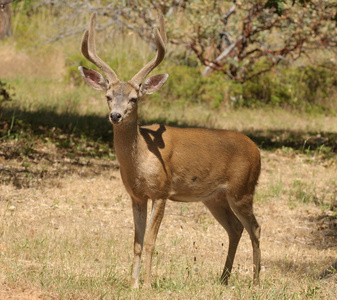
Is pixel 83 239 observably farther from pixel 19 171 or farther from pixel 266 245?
pixel 19 171

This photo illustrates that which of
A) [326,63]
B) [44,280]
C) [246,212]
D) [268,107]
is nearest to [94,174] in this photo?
[246,212]

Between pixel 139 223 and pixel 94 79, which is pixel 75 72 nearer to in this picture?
pixel 94 79

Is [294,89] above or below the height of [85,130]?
above

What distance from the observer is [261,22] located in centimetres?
1639

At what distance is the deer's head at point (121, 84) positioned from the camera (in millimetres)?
5402

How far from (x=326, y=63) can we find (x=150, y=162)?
46.0 ft

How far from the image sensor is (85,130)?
12.3 meters

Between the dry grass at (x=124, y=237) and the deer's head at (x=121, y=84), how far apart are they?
1488 mm

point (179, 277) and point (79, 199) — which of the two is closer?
point (179, 277)

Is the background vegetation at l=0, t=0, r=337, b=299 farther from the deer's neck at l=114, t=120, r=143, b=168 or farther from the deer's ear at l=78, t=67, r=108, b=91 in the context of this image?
the deer's ear at l=78, t=67, r=108, b=91

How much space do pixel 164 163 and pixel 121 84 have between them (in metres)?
0.86

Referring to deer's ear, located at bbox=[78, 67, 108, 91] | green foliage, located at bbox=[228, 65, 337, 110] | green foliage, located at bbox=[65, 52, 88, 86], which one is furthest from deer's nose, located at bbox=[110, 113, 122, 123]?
green foliage, located at bbox=[228, 65, 337, 110]

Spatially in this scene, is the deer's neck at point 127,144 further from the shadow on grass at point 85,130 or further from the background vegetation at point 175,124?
the shadow on grass at point 85,130

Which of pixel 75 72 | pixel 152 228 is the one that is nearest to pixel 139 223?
pixel 152 228
